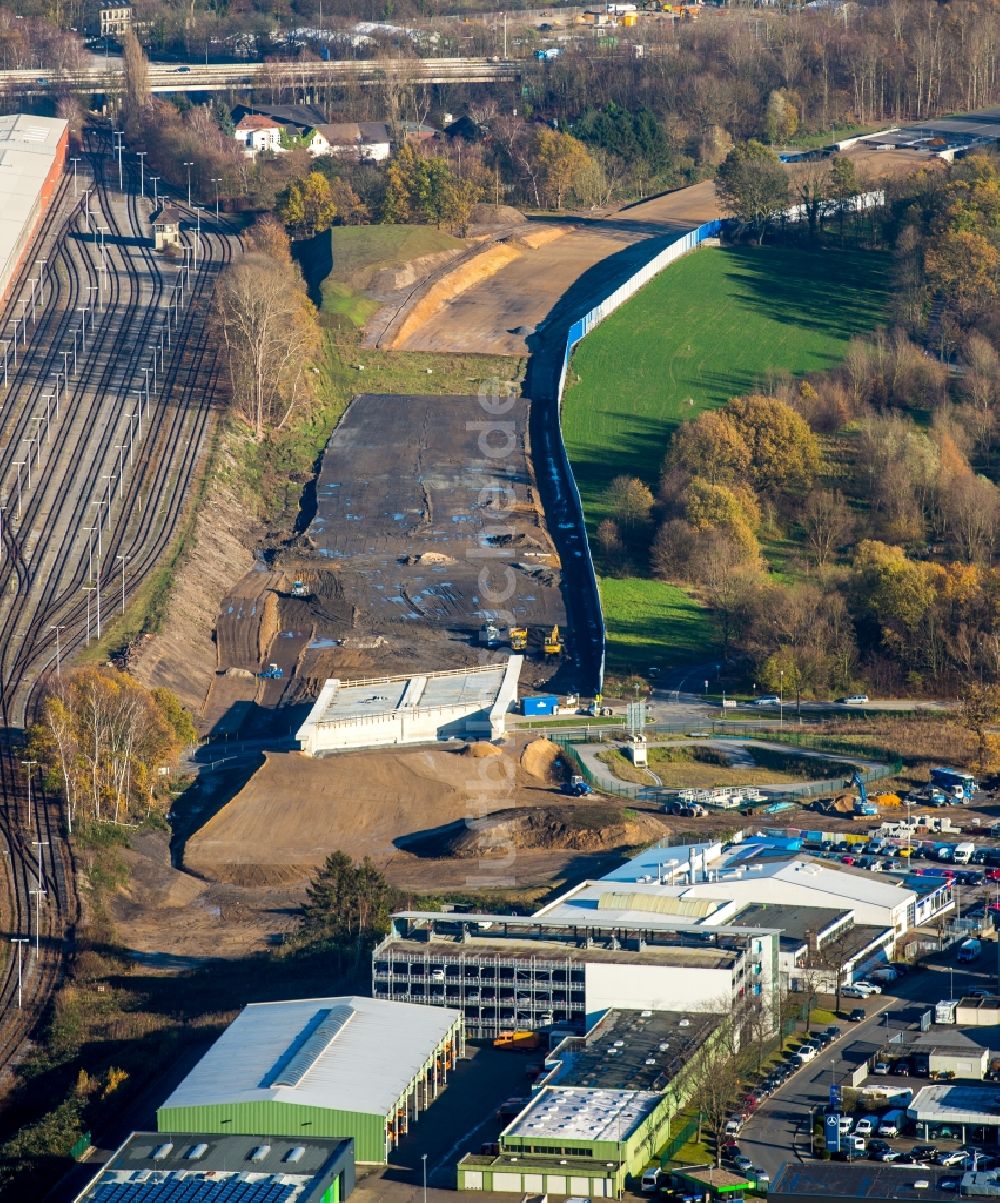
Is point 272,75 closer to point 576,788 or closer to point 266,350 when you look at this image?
point 266,350

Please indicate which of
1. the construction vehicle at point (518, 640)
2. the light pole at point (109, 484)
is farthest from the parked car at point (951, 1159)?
the light pole at point (109, 484)

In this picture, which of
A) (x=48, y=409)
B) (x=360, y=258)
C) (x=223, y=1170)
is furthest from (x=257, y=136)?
(x=223, y=1170)

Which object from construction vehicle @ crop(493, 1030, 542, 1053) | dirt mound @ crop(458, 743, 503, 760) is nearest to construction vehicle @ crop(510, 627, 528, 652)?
dirt mound @ crop(458, 743, 503, 760)

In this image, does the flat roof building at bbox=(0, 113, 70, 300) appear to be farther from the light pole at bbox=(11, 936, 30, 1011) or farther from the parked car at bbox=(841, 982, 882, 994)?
the parked car at bbox=(841, 982, 882, 994)

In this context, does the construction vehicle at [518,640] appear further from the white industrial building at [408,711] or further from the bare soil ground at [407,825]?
the bare soil ground at [407,825]

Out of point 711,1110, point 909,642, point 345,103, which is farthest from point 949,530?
point 345,103

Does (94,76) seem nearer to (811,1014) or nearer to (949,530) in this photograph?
(949,530)

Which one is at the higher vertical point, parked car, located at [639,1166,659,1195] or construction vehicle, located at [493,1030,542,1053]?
parked car, located at [639,1166,659,1195]
